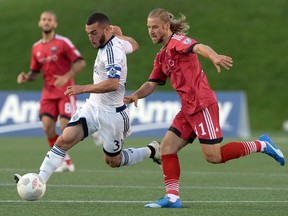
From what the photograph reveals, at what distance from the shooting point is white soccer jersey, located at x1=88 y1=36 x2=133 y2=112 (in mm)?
10742

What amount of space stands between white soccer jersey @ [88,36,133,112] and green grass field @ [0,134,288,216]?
114 cm

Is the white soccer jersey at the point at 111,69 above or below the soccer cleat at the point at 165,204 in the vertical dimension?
above

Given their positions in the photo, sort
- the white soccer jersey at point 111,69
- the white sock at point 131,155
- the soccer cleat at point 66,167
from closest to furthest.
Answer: the white soccer jersey at point 111,69, the white sock at point 131,155, the soccer cleat at point 66,167

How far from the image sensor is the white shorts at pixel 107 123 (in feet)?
36.3

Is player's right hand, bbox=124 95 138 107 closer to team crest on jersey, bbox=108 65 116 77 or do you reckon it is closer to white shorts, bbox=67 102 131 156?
white shorts, bbox=67 102 131 156

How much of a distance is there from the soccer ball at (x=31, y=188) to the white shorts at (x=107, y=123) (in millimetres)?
862

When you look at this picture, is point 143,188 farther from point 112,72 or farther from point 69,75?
point 69,75

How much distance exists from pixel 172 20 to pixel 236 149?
5.29ft

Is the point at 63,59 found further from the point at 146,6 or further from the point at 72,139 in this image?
the point at 146,6

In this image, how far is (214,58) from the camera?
9.48 meters

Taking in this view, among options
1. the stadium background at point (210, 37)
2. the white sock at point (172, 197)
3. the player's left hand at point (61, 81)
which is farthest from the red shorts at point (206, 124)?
the stadium background at point (210, 37)

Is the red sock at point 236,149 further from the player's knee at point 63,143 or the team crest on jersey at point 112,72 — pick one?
the player's knee at point 63,143

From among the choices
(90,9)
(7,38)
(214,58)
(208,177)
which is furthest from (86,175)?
(90,9)

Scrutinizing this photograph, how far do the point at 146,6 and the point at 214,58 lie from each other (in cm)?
3594
